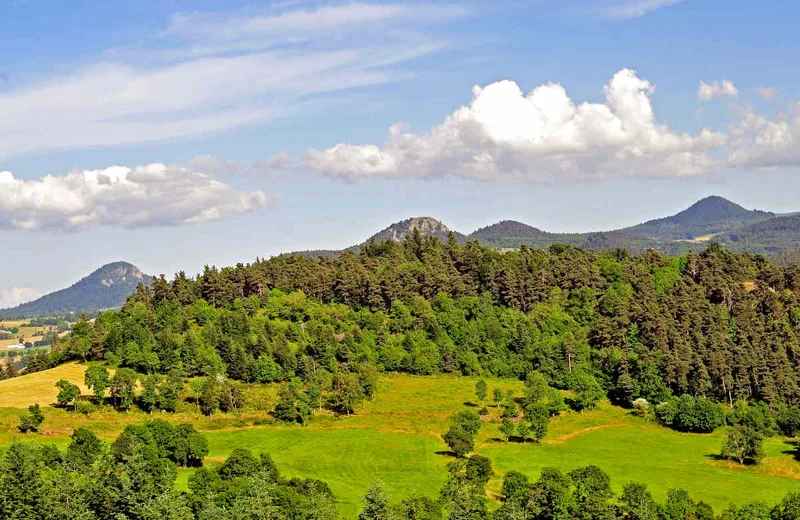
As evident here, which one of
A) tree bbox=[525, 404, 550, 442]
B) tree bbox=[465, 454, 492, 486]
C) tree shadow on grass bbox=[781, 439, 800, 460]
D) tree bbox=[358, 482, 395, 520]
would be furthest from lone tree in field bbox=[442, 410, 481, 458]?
tree shadow on grass bbox=[781, 439, 800, 460]

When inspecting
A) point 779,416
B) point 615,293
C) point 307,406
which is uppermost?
point 615,293

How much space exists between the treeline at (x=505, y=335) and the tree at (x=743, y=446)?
3081cm

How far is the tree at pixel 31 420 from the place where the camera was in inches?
4646

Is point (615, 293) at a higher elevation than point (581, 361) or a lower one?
higher

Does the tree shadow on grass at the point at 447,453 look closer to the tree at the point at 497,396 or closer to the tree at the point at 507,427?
the tree at the point at 507,427

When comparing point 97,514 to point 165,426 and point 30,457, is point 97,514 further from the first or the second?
point 165,426

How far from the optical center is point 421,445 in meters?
125

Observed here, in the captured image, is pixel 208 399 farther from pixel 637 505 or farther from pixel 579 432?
pixel 637 505

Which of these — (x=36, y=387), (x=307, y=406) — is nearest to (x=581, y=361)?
(x=307, y=406)

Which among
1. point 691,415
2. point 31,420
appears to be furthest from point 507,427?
point 31,420

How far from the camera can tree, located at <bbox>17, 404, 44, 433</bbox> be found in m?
118

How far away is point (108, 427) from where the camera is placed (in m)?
125

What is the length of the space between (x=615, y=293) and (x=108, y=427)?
12917 centimetres

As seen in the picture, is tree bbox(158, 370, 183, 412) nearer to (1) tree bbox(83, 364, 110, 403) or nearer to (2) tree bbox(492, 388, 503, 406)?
(1) tree bbox(83, 364, 110, 403)
